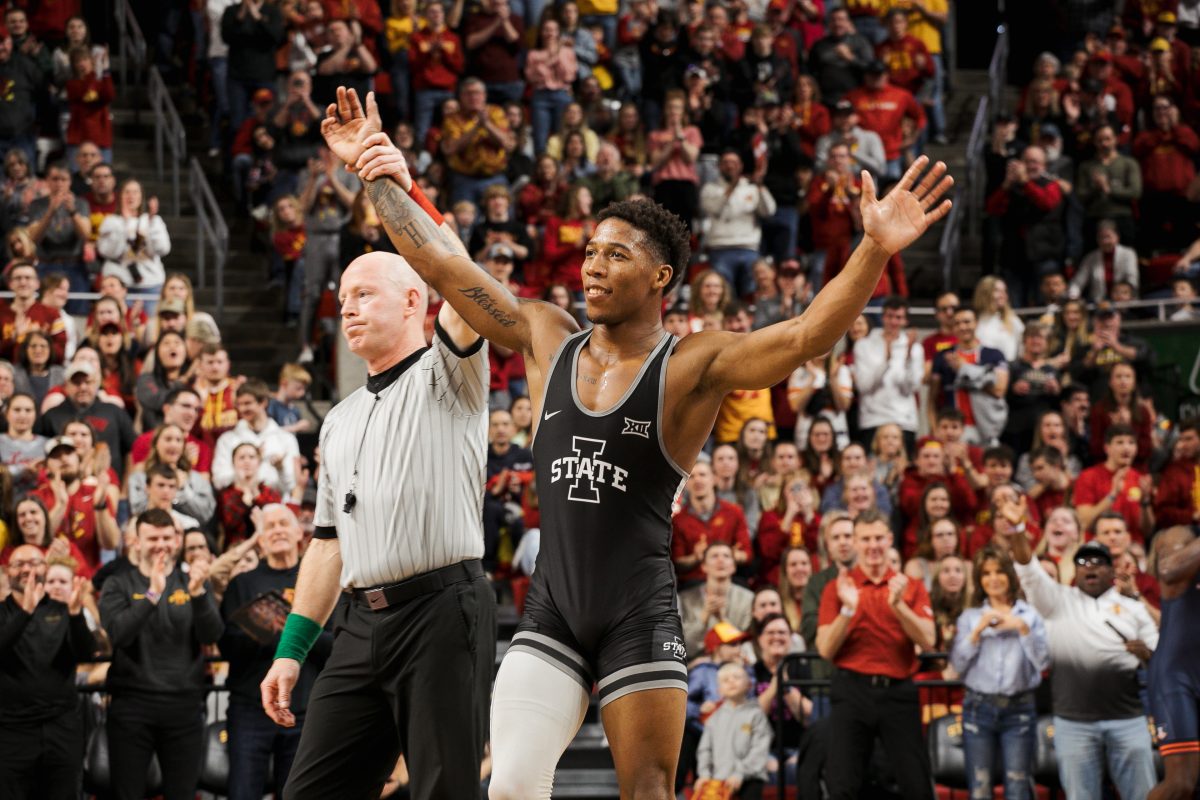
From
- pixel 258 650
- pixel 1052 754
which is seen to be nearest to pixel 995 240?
pixel 1052 754

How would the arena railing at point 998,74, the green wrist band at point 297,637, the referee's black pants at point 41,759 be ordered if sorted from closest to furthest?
the green wrist band at point 297,637 → the referee's black pants at point 41,759 → the arena railing at point 998,74

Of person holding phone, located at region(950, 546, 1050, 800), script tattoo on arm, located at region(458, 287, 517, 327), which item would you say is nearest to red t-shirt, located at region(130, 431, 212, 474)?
person holding phone, located at region(950, 546, 1050, 800)

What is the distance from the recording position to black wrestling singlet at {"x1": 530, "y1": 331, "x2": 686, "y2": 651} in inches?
201

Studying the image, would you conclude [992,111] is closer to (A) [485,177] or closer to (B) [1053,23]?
(B) [1053,23]

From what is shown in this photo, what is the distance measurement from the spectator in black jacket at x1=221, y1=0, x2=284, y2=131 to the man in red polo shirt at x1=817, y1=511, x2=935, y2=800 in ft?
29.6

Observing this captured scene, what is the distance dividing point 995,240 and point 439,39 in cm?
566

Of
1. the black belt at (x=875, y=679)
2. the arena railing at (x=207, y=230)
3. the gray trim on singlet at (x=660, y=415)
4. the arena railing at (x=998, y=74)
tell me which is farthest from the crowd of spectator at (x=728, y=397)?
the gray trim on singlet at (x=660, y=415)

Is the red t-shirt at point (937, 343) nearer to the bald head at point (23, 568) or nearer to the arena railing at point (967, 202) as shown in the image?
the arena railing at point (967, 202)

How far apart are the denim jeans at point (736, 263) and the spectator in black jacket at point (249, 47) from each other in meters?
4.72

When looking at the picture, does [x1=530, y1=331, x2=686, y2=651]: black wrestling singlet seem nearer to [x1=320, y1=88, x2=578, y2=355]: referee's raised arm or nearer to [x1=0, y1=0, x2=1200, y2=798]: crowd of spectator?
[x1=320, y1=88, x2=578, y2=355]: referee's raised arm

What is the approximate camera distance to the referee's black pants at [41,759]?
9008 millimetres

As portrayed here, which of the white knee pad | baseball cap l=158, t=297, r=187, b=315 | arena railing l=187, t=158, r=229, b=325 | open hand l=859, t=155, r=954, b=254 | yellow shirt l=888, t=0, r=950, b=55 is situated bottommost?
the white knee pad

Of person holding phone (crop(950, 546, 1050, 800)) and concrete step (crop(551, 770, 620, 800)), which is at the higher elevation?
person holding phone (crop(950, 546, 1050, 800))

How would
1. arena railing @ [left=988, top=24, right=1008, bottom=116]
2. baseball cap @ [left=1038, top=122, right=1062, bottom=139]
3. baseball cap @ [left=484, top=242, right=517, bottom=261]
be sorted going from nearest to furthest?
1. baseball cap @ [left=484, top=242, right=517, bottom=261]
2. baseball cap @ [left=1038, top=122, right=1062, bottom=139]
3. arena railing @ [left=988, top=24, right=1008, bottom=116]
